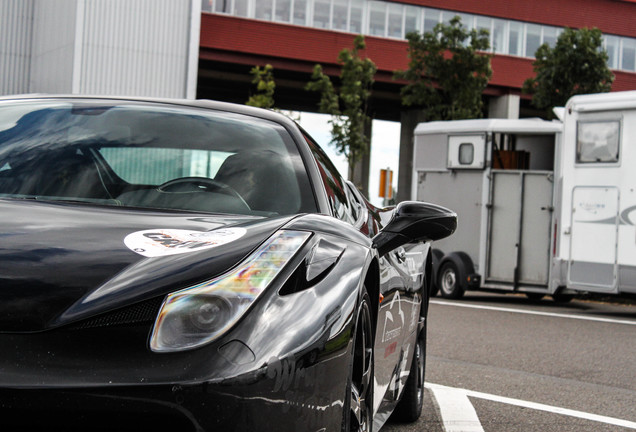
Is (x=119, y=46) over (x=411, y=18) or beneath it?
beneath

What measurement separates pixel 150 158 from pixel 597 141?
43.0 feet

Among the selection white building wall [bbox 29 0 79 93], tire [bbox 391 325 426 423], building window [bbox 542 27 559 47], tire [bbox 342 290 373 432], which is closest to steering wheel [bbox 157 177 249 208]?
tire [bbox 342 290 373 432]

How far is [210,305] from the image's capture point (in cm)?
242

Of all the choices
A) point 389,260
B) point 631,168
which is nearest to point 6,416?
point 389,260

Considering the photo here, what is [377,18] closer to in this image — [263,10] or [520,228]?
[263,10]

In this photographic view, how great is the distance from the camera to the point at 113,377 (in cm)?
223

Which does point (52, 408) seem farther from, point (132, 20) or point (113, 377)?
point (132, 20)

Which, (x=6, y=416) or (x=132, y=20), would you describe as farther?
(x=132, y=20)

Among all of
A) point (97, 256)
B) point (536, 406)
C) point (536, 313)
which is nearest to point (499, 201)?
point (536, 313)

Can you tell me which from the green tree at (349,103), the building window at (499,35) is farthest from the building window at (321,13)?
the building window at (499,35)

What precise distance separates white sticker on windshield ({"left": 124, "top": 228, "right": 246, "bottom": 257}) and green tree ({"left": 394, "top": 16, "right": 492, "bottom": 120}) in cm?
2909

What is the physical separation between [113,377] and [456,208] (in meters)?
16.9

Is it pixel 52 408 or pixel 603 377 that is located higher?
pixel 52 408

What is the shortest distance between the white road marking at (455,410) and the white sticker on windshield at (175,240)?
2723mm
